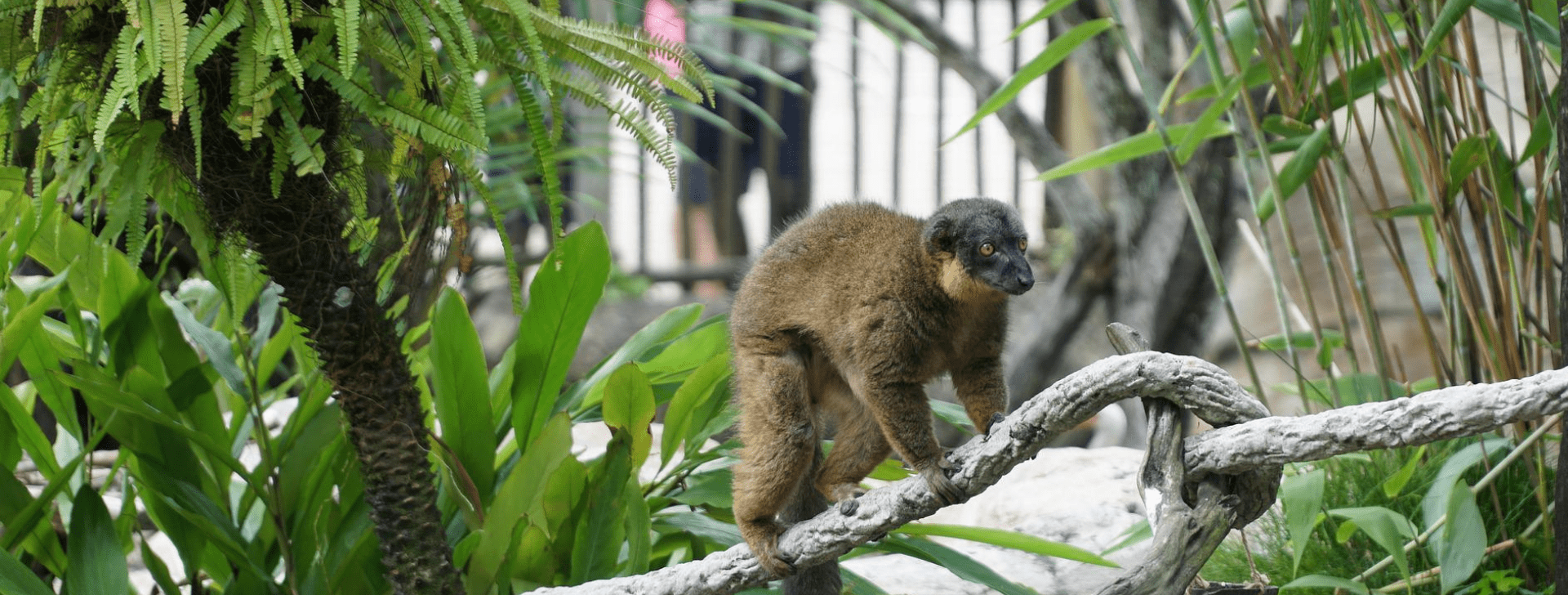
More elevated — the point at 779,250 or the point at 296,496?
the point at 779,250

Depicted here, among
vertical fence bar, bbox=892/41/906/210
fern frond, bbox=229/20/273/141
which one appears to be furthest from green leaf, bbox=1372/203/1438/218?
vertical fence bar, bbox=892/41/906/210

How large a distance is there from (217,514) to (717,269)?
13.7ft

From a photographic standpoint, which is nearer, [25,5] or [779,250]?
[25,5]

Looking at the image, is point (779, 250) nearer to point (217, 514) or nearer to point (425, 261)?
point (425, 261)

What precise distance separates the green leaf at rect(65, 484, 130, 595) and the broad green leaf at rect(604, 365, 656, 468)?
856 mm

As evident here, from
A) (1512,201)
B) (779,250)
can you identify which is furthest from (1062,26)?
(779,250)

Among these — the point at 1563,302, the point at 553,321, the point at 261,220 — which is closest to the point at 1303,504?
the point at 1563,302

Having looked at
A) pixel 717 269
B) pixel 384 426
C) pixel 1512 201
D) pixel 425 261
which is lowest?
pixel 717 269

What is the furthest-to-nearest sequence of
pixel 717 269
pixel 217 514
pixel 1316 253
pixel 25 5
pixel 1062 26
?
pixel 717 269
pixel 1316 253
pixel 1062 26
pixel 217 514
pixel 25 5

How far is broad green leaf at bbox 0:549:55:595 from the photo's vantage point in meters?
1.88

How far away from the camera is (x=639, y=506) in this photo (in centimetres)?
201

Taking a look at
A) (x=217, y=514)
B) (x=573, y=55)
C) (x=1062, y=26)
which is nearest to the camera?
(x=573, y=55)

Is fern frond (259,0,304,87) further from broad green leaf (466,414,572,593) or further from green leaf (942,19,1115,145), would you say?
green leaf (942,19,1115,145)

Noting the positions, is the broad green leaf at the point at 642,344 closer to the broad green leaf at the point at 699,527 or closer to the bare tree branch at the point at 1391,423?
the broad green leaf at the point at 699,527
